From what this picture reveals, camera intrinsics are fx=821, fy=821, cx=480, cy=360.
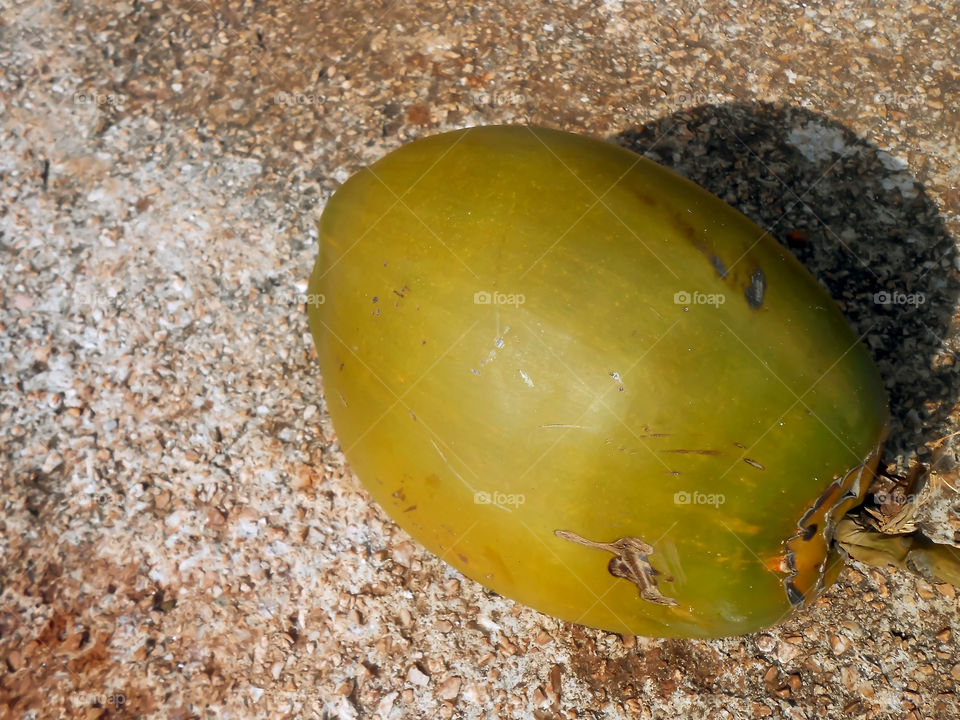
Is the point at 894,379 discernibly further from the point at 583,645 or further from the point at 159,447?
the point at 159,447

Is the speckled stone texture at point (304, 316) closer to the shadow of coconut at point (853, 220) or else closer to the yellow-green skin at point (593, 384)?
the shadow of coconut at point (853, 220)

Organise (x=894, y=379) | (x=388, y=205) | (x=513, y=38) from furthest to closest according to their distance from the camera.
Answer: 1. (x=513, y=38)
2. (x=894, y=379)
3. (x=388, y=205)

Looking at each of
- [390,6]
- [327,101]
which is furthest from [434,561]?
[390,6]

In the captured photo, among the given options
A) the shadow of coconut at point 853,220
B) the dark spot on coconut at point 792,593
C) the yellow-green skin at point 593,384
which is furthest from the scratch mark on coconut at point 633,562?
the shadow of coconut at point 853,220

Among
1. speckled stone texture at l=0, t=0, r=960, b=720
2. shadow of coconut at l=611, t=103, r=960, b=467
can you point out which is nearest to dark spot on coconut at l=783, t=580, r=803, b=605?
speckled stone texture at l=0, t=0, r=960, b=720

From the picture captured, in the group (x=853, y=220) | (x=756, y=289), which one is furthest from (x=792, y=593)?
(x=853, y=220)

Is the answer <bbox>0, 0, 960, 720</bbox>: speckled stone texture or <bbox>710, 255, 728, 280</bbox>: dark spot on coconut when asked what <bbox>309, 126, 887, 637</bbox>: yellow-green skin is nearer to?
<bbox>710, 255, 728, 280</bbox>: dark spot on coconut

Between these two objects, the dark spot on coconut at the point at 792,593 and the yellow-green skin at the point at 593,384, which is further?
the dark spot on coconut at the point at 792,593
